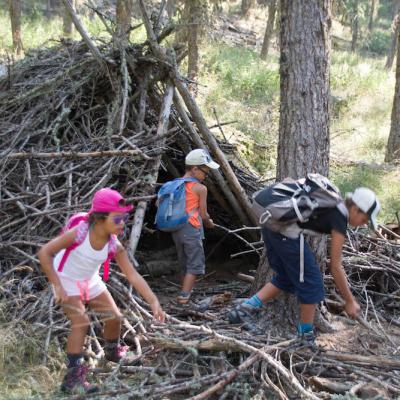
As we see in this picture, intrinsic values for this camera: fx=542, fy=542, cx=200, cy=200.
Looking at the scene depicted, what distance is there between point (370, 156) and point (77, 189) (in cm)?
859

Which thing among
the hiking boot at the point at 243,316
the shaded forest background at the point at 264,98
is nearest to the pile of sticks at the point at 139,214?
the hiking boot at the point at 243,316

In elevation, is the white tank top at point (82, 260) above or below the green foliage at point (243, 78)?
above

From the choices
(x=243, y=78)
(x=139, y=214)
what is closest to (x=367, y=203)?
(x=139, y=214)

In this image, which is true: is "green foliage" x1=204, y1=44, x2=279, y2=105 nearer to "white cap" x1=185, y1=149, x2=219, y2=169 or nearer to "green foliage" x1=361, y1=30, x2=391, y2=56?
"white cap" x1=185, y1=149, x2=219, y2=169

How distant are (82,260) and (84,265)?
41mm

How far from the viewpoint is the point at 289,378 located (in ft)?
11.0

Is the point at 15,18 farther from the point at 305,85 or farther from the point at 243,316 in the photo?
the point at 243,316

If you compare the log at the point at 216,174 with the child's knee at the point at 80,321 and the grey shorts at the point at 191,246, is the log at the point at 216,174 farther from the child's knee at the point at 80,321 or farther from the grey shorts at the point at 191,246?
the child's knee at the point at 80,321

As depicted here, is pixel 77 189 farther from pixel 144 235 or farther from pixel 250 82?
pixel 250 82

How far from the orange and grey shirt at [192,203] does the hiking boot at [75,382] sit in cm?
197

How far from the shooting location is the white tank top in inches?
129

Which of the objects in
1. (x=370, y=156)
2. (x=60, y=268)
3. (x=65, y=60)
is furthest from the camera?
(x=370, y=156)

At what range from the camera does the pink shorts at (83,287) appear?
336 centimetres

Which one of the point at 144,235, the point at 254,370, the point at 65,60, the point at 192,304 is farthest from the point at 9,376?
the point at 65,60
